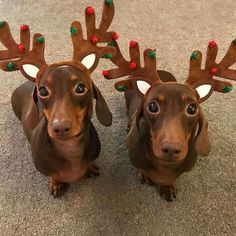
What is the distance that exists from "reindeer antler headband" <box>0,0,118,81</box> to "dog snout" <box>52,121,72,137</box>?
18cm

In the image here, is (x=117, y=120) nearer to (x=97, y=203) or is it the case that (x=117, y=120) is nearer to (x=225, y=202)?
(x=97, y=203)

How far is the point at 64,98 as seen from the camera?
96cm

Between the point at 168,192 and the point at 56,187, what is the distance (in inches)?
14.9

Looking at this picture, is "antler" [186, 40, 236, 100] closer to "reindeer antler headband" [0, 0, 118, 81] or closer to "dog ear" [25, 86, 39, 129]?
"reindeer antler headband" [0, 0, 118, 81]

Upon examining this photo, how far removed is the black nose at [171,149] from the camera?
93cm

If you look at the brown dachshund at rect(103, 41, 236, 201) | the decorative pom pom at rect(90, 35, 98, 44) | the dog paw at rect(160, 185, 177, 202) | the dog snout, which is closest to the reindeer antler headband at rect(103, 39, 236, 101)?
the brown dachshund at rect(103, 41, 236, 201)

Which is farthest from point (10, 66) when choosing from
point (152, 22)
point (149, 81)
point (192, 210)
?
point (152, 22)

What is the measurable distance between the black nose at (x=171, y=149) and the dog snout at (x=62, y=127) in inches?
9.6

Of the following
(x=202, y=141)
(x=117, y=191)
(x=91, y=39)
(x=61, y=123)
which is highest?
(x=91, y=39)

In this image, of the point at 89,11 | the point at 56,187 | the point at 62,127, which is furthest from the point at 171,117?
the point at 56,187

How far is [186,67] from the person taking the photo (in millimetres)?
1722

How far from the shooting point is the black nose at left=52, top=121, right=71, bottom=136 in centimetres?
94

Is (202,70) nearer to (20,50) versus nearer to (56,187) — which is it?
(20,50)

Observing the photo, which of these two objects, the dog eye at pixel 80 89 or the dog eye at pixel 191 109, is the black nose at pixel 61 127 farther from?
the dog eye at pixel 191 109
